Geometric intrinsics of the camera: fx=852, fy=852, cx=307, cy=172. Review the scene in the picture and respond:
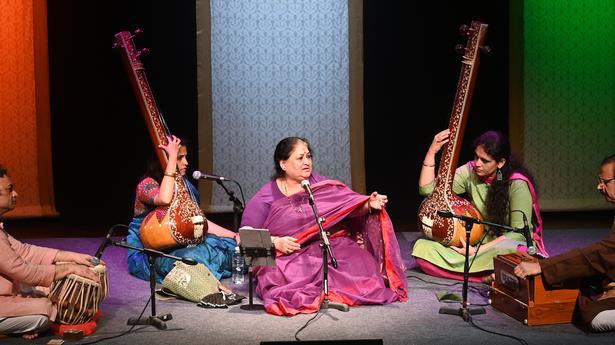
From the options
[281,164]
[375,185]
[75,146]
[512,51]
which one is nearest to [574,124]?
[512,51]

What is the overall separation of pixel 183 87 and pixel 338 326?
4247 millimetres

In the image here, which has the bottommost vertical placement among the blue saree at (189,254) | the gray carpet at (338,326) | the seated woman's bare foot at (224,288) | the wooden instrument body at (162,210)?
the gray carpet at (338,326)

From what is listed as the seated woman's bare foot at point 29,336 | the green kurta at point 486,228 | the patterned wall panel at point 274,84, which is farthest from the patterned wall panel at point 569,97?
the seated woman's bare foot at point 29,336

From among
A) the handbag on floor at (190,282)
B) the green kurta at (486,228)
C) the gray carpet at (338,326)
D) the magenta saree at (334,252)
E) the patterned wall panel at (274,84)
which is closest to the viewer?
the gray carpet at (338,326)

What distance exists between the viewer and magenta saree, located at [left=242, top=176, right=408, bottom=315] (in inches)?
217

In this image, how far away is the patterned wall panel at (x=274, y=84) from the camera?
871 centimetres

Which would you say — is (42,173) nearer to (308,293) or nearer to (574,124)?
(308,293)

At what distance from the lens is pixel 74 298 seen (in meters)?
4.89

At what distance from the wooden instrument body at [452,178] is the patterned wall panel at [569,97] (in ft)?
9.06

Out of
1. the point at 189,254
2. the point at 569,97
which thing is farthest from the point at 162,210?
the point at 569,97

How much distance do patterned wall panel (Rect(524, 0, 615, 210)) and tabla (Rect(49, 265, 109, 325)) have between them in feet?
17.9

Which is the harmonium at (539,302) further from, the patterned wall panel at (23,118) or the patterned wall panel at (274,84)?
the patterned wall panel at (23,118)

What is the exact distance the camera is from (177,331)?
4.99 meters

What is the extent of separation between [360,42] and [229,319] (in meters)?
4.18
